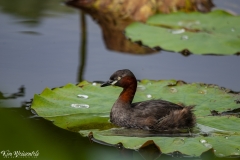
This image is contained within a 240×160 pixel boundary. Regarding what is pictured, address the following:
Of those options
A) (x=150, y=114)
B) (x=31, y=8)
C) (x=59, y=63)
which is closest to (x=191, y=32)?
(x=59, y=63)

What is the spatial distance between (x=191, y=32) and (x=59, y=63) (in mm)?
2366

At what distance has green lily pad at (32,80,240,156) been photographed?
4871 mm

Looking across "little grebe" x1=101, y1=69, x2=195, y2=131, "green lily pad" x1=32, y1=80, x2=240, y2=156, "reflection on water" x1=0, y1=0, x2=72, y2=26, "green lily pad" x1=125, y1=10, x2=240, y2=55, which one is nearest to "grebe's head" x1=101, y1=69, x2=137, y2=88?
"little grebe" x1=101, y1=69, x2=195, y2=131

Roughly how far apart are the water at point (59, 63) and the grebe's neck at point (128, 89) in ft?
2.58

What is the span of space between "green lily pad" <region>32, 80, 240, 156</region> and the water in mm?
165

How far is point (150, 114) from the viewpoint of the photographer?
555cm

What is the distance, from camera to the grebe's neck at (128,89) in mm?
5773

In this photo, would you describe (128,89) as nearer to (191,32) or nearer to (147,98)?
(147,98)

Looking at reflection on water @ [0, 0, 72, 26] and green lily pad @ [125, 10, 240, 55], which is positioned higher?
reflection on water @ [0, 0, 72, 26]

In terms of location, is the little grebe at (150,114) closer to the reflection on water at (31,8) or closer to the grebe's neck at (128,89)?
the grebe's neck at (128,89)

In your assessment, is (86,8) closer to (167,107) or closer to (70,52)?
(70,52)

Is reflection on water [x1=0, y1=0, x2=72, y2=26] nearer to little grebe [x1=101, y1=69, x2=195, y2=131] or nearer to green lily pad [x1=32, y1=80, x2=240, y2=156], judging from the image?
green lily pad [x1=32, y1=80, x2=240, y2=156]

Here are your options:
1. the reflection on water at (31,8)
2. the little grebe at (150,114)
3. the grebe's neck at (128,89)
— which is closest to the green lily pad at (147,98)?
the little grebe at (150,114)

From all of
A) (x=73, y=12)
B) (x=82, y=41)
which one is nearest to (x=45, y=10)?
(x=73, y=12)
